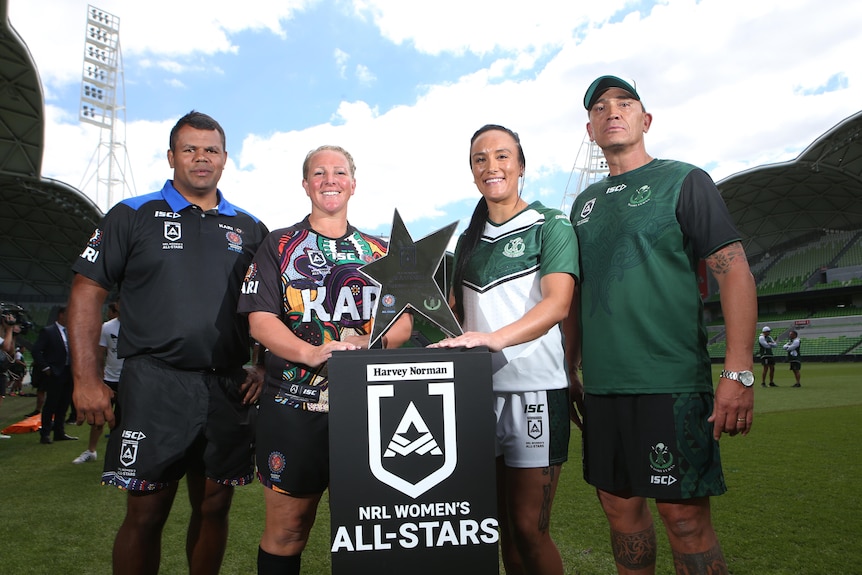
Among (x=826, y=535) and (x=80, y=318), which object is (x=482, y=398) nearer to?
(x=80, y=318)

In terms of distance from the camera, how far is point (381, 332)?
2.11 m

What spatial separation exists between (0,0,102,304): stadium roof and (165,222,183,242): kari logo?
19.7 m

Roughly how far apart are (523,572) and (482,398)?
40.1 inches

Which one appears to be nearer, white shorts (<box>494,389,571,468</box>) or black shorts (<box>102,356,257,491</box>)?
white shorts (<box>494,389,571,468</box>)

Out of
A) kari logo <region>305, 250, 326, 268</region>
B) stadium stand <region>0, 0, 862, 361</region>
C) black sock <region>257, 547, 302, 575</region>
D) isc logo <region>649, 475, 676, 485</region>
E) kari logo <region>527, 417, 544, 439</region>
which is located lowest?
black sock <region>257, 547, 302, 575</region>

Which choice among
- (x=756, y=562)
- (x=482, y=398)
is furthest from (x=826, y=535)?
(x=482, y=398)

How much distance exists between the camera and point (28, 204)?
109ft

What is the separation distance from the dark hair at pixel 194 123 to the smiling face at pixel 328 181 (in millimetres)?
652

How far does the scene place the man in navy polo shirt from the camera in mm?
2490

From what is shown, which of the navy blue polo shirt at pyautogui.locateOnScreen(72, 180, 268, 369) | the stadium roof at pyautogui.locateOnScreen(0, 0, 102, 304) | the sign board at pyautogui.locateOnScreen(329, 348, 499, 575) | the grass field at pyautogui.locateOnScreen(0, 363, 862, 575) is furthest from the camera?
the stadium roof at pyautogui.locateOnScreen(0, 0, 102, 304)

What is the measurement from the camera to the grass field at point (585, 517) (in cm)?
350

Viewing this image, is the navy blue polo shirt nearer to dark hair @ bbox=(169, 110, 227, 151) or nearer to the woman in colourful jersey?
dark hair @ bbox=(169, 110, 227, 151)

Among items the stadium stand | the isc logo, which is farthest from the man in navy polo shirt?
the stadium stand

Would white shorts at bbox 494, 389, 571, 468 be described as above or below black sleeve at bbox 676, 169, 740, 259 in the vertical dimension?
below
